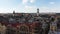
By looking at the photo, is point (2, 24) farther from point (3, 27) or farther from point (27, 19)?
point (27, 19)

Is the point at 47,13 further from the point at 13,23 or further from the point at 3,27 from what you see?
the point at 3,27

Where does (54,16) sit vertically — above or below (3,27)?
above

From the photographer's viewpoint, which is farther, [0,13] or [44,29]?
[0,13]

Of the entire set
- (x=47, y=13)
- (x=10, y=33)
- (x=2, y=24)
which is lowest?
(x=10, y=33)

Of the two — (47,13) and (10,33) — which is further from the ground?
(47,13)

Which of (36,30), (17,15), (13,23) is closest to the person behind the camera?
(36,30)

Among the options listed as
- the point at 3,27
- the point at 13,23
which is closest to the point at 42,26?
the point at 13,23

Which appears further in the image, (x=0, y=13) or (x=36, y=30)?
(x=0, y=13)

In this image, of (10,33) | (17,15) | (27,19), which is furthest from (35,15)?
(10,33)

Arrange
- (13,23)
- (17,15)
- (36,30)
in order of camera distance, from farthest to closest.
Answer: (17,15), (13,23), (36,30)
